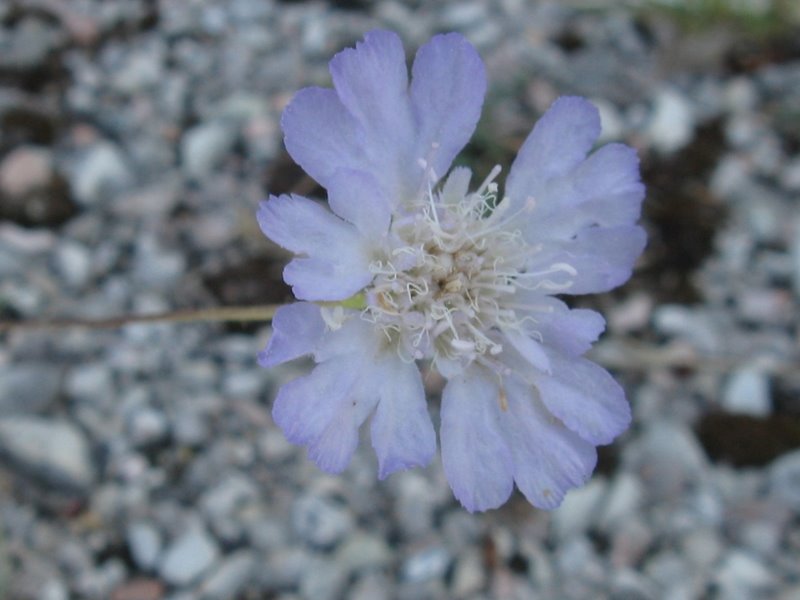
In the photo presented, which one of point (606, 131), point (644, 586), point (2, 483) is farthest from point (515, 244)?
point (606, 131)

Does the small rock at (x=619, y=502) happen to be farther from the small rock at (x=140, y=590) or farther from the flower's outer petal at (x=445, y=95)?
the flower's outer petal at (x=445, y=95)

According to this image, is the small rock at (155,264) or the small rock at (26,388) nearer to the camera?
the small rock at (26,388)

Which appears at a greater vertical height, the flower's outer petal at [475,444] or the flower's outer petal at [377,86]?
the flower's outer petal at [377,86]

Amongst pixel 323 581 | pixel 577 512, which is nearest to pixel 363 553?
pixel 323 581

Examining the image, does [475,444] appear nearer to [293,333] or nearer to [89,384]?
[293,333]

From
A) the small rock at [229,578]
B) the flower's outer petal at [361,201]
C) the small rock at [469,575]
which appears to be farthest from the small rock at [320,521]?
the flower's outer petal at [361,201]

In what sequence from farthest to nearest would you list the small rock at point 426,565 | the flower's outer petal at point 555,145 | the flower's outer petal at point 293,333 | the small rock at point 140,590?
the small rock at point 426,565 < the small rock at point 140,590 < the flower's outer petal at point 555,145 < the flower's outer petal at point 293,333

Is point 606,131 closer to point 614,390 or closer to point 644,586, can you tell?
point 644,586
